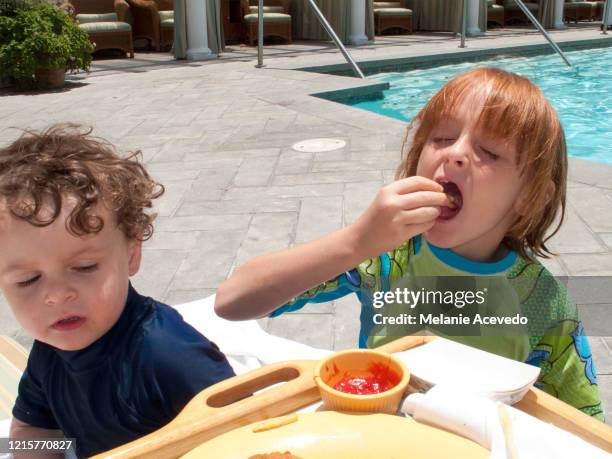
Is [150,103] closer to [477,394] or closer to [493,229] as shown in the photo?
[493,229]

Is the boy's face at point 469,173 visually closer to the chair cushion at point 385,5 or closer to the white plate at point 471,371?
the white plate at point 471,371

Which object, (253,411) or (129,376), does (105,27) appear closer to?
(129,376)

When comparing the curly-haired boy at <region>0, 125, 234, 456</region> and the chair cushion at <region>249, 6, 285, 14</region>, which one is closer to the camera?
the curly-haired boy at <region>0, 125, 234, 456</region>

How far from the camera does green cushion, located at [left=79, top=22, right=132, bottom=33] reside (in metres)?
11.6

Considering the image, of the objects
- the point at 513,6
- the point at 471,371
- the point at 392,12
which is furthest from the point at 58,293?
the point at 513,6

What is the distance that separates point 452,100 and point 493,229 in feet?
0.90

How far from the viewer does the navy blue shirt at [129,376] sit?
121 cm

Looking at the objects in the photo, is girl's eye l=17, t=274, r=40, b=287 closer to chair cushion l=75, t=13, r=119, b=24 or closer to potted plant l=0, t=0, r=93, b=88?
potted plant l=0, t=0, r=93, b=88

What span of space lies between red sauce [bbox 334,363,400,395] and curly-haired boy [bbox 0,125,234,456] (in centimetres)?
37

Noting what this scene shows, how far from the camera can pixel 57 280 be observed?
3.69 feet

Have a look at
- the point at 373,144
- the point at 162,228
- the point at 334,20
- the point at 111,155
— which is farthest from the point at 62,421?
the point at 334,20

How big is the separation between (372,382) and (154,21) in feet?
42.5

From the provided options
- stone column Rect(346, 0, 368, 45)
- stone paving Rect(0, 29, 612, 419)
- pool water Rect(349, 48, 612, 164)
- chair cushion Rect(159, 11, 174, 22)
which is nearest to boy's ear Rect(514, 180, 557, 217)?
stone paving Rect(0, 29, 612, 419)

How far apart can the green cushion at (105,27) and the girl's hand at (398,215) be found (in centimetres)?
1172
